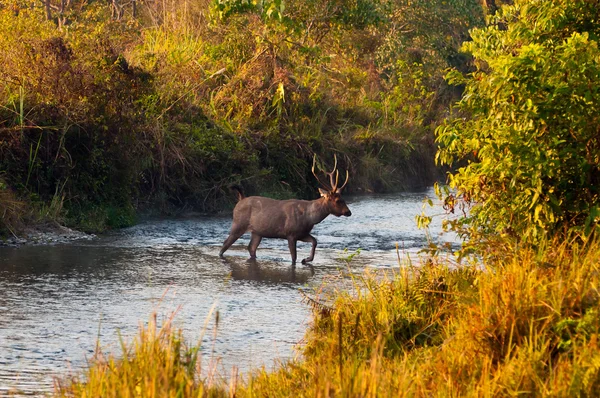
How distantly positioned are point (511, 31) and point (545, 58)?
1.27 m

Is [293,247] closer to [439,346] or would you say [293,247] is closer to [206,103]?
[439,346]

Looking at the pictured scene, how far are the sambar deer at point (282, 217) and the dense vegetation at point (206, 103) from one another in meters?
2.79

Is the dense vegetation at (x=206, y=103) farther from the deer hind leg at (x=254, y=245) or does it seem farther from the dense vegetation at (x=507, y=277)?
the deer hind leg at (x=254, y=245)

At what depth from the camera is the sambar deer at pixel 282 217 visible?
15250 millimetres

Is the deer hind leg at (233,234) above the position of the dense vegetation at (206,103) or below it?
below

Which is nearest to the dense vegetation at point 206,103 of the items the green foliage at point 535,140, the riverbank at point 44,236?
the riverbank at point 44,236

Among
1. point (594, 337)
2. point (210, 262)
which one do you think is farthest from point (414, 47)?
point (594, 337)

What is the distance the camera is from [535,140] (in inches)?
367

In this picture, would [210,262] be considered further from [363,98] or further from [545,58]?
[363,98]

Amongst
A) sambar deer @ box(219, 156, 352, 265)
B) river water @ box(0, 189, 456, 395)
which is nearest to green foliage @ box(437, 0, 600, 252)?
river water @ box(0, 189, 456, 395)

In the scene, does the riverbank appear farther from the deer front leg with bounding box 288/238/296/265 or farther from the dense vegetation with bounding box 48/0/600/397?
the dense vegetation with bounding box 48/0/600/397

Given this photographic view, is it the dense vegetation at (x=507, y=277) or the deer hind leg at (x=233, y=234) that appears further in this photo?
the deer hind leg at (x=233, y=234)

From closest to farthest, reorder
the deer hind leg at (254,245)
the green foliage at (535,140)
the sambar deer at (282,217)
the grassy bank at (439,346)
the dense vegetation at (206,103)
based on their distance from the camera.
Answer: the grassy bank at (439,346) < the green foliage at (535,140) < the sambar deer at (282,217) < the deer hind leg at (254,245) < the dense vegetation at (206,103)

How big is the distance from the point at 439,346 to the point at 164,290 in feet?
16.4
